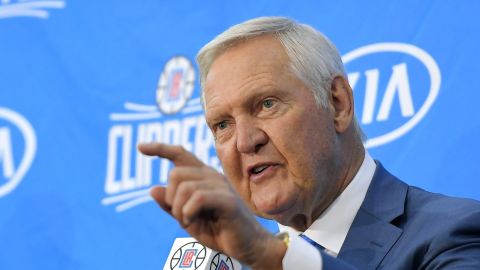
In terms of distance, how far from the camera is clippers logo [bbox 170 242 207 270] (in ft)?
5.02

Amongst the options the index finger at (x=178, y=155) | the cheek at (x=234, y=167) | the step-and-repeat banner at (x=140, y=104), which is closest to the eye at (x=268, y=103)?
the cheek at (x=234, y=167)

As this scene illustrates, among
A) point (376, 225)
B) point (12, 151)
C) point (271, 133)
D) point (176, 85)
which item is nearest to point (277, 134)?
point (271, 133)

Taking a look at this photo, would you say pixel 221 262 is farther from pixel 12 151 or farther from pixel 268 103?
pixel 12 151

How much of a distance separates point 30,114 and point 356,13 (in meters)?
1.31

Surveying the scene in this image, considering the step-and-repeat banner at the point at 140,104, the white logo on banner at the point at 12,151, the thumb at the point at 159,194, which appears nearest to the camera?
the thumb at the point at 159,194

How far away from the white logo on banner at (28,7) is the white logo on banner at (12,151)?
1.12 ft

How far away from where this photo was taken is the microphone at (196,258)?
1515 mm

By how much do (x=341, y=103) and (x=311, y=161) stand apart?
0.58 ft

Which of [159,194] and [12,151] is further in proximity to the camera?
[12,151]

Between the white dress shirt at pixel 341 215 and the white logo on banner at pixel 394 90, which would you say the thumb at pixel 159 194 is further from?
the white logo on banner at pixel 394 90

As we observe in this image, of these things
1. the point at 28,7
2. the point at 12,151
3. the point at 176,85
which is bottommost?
the point at 12,151

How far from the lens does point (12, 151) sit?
10.0ft

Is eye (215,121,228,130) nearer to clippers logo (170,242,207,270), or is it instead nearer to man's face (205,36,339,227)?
man's face (205,36,339,227)

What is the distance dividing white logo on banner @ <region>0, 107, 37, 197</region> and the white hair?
4.42 ft
